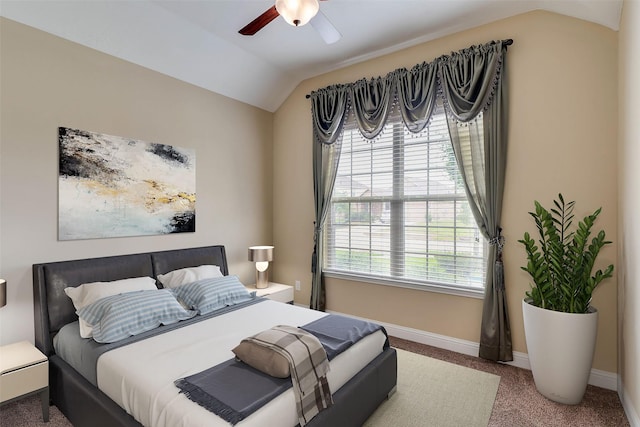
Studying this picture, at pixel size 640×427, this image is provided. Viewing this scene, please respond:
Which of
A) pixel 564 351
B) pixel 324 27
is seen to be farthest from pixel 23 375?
pixel 564 351

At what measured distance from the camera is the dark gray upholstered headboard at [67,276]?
7.98ft

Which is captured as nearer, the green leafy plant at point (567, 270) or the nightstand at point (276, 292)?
the green leafy plant at point (567, 270)

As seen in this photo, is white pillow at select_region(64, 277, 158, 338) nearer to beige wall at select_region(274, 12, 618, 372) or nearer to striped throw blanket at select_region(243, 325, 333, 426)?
striped throw blanket at select_region(243, 325, 333, 426)

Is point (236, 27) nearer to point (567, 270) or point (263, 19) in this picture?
point (263, 19)

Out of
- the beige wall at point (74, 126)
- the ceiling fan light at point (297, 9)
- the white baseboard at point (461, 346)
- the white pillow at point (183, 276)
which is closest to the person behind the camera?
the ceiling fan light at point (297, 9)

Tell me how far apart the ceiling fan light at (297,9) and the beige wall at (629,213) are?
1917 mm

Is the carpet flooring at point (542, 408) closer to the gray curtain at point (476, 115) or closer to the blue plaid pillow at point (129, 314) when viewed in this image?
the gray curtain at point (476, 115)

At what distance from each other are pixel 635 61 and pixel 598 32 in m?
0.82

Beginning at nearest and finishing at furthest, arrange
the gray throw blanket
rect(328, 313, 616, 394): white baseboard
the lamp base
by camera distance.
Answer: the gray throw blanket → rect(328, 313, 616, 394): white baseboard → the lamp base

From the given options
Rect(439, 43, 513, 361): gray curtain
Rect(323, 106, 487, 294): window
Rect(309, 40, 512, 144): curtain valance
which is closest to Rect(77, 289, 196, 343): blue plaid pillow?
Rect(323, 106, 487, 294): window

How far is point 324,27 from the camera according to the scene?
7.34ft

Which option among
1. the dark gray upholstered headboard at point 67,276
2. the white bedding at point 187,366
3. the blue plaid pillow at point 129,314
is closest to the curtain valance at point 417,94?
the white bedding at point 187,366

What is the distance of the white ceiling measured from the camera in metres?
2.55

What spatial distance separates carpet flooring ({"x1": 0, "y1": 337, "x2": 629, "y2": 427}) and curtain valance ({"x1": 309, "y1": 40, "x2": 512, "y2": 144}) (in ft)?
7.64
